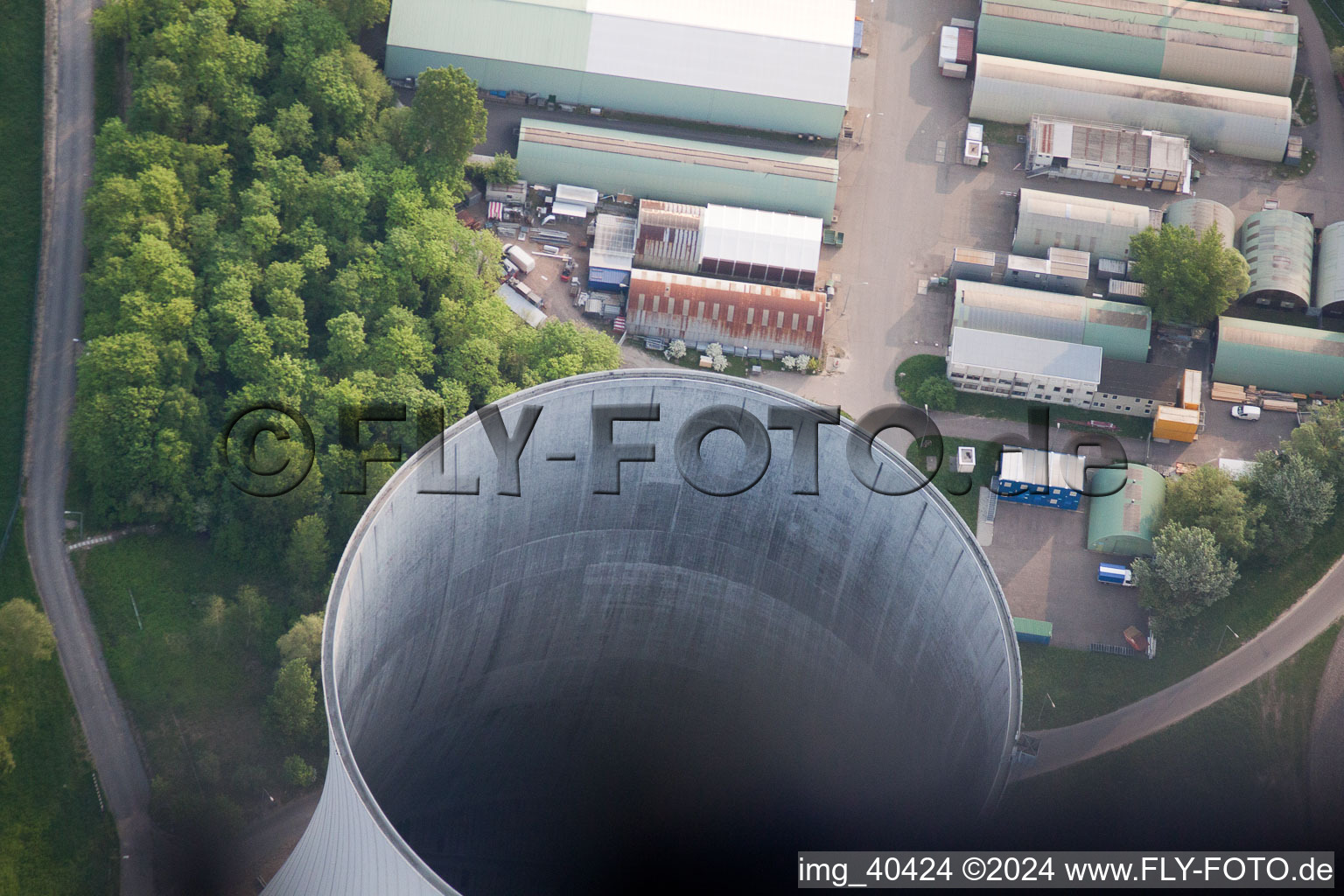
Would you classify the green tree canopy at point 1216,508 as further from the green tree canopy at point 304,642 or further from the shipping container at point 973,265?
the green tree canopy at point 304,642

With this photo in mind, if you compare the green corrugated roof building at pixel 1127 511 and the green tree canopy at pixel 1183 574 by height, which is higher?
the green corrugated roof building at pixel 1127 511

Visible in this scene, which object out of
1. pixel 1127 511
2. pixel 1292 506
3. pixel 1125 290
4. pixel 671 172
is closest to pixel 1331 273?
pixel 1125 290

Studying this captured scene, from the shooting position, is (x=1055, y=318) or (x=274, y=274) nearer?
(x=274, y=274)

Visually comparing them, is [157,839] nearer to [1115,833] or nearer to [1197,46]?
[1115,833]

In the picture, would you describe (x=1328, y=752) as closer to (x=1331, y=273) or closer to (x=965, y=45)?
(x=1331, y=273)

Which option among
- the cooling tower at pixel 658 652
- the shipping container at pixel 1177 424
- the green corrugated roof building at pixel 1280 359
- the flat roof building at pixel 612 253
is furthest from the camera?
the flat roof building at pixel 612 253

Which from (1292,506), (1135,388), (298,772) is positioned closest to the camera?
(298,772)

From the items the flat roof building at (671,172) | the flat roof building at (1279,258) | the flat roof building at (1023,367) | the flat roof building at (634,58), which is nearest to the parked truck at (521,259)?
the flat roof building at (671,172)

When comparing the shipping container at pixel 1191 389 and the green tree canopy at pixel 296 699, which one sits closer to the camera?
the green tree canopy at pixel 296 699
